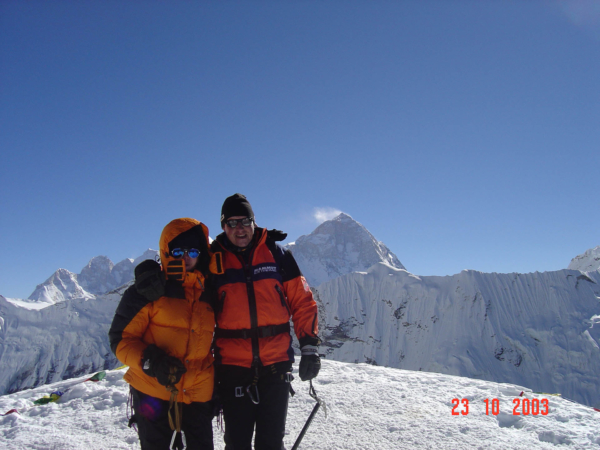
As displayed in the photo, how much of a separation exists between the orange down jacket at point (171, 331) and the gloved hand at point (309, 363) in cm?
77

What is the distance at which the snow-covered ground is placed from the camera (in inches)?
154

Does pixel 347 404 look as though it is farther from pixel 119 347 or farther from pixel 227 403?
pixel 119 347

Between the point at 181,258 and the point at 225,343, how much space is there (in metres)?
0.81

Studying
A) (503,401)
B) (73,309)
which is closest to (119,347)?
(503,401)

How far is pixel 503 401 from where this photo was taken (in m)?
4.95

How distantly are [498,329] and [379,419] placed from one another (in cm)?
4196

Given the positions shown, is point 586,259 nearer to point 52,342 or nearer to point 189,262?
point 189,262

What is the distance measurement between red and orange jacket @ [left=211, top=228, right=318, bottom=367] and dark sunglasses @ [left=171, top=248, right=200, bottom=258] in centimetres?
19

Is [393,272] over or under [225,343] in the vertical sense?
under

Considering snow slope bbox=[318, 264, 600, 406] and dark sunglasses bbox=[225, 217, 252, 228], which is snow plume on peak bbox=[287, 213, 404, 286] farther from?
dark sunglasses bbox=[225, 217, 252, 228]

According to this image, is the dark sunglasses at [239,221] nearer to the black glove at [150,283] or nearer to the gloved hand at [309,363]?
the black glove at [150,283]

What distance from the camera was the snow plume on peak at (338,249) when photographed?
17212cm
